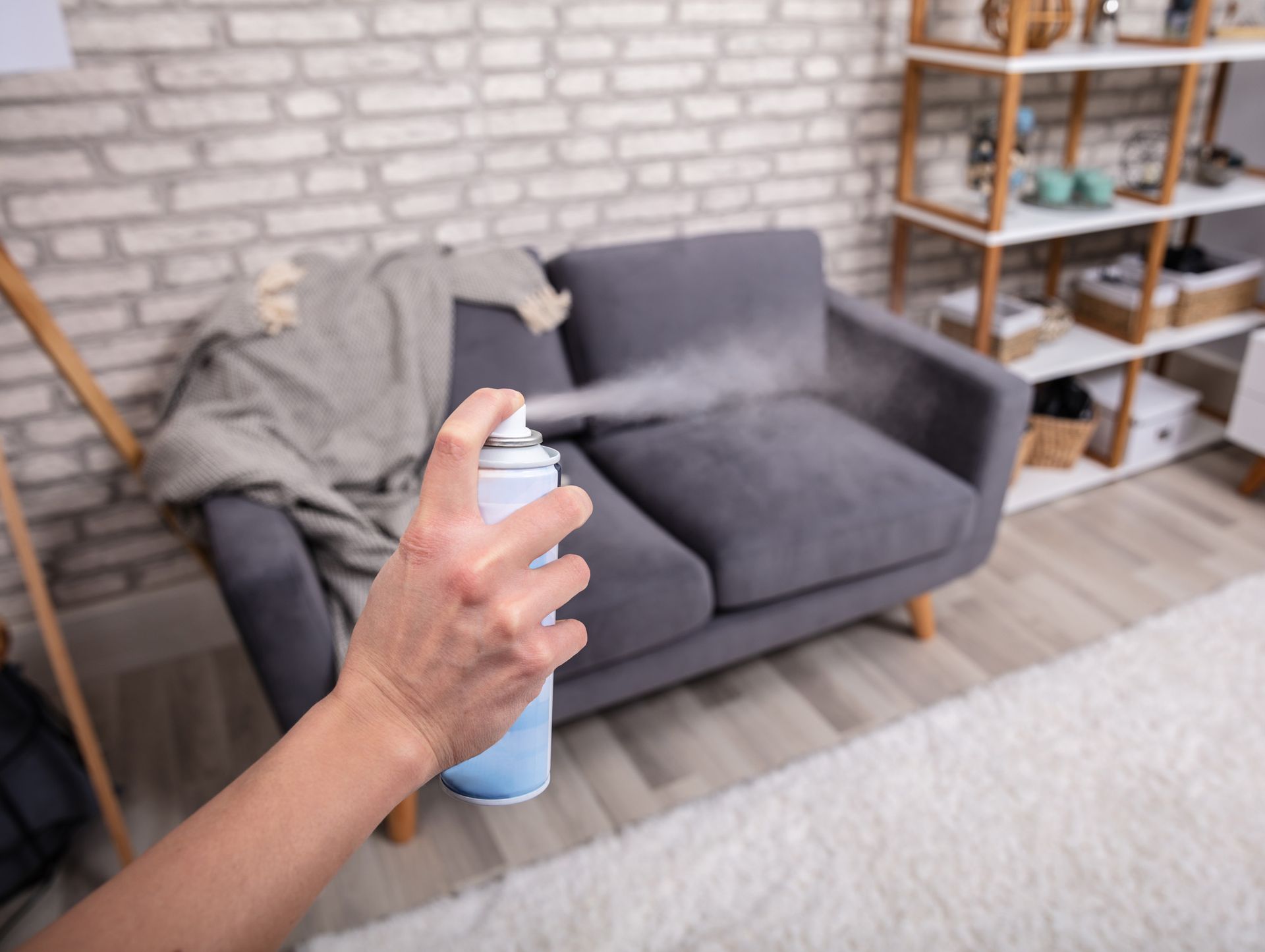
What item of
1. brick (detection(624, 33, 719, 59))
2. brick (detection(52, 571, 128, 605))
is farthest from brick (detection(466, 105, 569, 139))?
brick (detection(52, 571, 128, 605))

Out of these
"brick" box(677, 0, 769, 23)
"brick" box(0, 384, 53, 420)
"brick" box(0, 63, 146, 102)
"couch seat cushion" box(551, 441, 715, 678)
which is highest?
"brick" box(677, 0, 769, 23)

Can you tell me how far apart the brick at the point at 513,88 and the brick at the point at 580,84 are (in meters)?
0.05

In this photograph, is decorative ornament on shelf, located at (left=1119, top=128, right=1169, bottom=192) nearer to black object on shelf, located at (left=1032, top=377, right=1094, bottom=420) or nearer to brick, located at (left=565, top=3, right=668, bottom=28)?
black object on shelf, located at (left=1032, top=377, right=1094, bottom=420)

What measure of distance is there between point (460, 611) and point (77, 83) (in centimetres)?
183

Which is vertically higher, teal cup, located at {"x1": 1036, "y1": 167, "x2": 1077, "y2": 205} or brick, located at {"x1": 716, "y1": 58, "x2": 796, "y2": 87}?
brick, located at {"x1": 716, "y1": 58, "x2": 796, "y2": 87}

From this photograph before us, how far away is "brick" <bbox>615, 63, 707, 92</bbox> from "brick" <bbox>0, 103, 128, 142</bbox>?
1135 millimetres

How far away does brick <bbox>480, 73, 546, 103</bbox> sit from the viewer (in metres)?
2.19

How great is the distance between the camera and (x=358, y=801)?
0.55 m

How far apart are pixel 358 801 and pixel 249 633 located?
1005mm

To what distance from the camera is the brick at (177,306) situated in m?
2.05

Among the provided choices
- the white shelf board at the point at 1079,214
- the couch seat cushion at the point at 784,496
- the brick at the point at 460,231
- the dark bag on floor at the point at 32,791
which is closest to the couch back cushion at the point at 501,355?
the couch seat cushion at the point at 784,496

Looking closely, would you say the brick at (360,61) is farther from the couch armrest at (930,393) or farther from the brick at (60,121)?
the couch armrest at (930,393)

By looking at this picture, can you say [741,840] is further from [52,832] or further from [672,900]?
[52,832]

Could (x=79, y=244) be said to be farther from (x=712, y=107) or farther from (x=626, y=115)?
(x=712, y=107)
